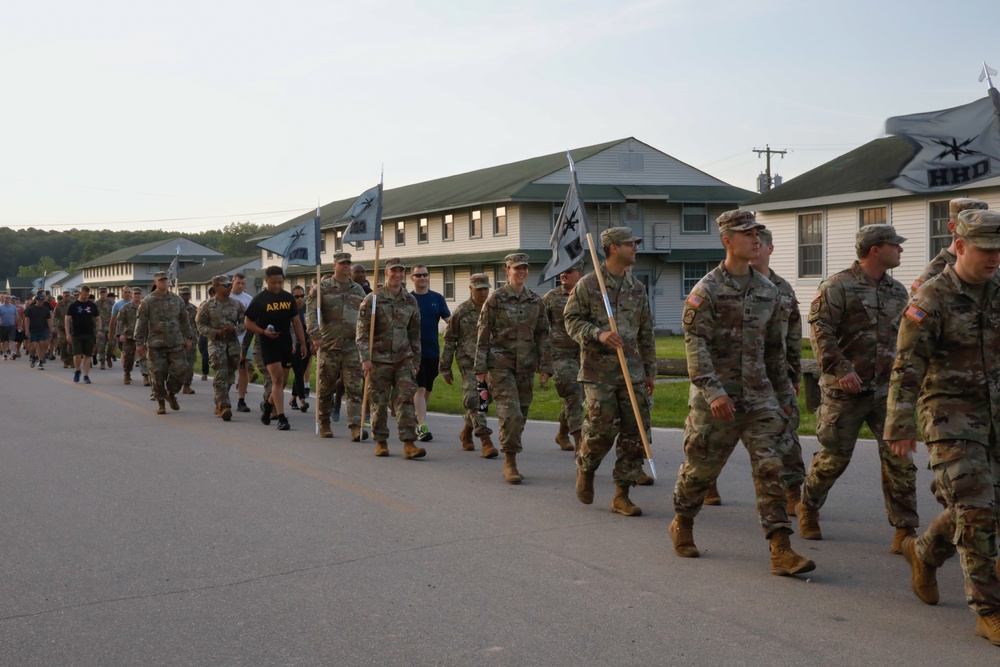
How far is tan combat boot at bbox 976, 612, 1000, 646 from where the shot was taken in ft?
15.8

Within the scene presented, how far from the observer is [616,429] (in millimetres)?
8086

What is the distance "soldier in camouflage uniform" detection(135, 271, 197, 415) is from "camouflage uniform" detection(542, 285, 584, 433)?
7683mm

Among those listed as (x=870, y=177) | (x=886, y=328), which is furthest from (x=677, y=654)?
(x=870, y=177)

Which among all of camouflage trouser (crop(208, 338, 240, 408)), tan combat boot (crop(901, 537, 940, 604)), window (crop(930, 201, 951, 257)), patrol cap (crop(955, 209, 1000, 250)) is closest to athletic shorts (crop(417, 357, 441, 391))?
camouflage trouser (crop(208, 338, 240, 408))

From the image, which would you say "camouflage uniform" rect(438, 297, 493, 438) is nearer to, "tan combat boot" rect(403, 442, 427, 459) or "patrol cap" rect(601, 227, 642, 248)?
"tan combat boot" rect(403, 442, 427, 459)

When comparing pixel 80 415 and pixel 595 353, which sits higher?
pixel 595 353

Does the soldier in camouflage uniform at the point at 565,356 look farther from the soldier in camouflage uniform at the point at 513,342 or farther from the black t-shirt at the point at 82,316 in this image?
the black t-shirt at the point at 82,316

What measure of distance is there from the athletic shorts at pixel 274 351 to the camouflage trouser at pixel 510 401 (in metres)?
4.06

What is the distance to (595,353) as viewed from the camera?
8.18 metres

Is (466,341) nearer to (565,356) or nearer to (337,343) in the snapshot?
(337,343)

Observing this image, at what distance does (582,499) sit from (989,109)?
4.18m

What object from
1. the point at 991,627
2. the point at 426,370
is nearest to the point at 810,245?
the point at 426,370

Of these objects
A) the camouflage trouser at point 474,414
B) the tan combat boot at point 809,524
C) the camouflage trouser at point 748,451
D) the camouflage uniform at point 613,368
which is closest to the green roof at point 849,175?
the camouflage trouser at point 474,414

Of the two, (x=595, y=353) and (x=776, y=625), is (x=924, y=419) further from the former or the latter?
(x=595, y=353)
